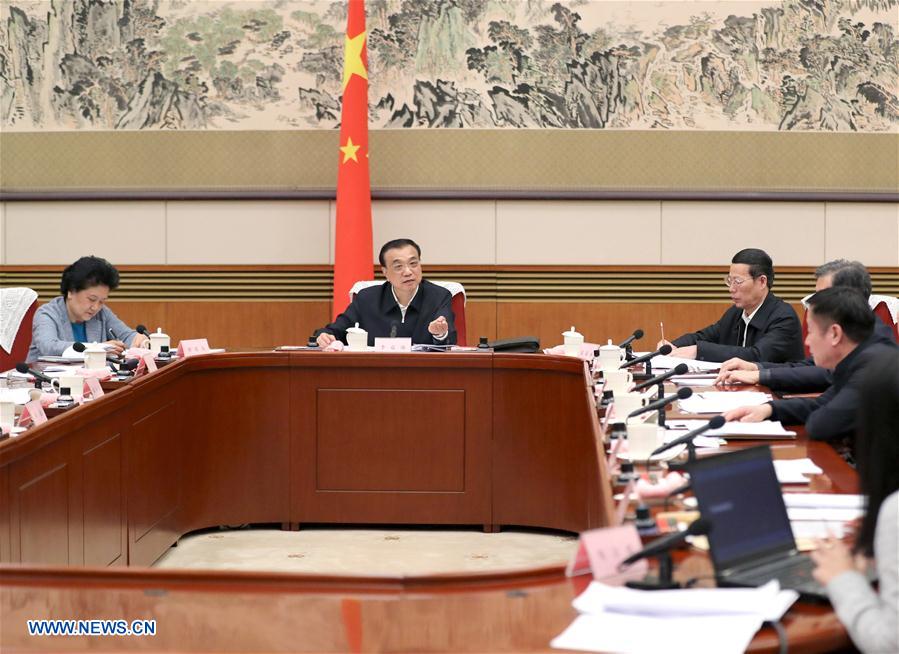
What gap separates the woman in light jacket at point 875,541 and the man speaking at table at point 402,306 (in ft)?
11.5

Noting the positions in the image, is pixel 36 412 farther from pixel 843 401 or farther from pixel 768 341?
pixel 768 341

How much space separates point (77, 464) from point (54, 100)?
193 inches

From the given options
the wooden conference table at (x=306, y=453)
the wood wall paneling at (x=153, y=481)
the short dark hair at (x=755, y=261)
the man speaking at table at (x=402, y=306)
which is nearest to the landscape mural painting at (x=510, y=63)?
the man speaking at table at (x=402, y=306)

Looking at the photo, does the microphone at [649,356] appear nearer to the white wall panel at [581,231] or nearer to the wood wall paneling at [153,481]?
the wood wall paneling at [153,481]

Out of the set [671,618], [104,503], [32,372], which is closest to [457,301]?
[32,372]

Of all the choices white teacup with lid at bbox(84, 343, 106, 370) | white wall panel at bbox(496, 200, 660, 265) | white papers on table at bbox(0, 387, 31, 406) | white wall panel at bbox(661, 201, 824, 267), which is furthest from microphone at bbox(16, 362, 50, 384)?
white wall panel at bbox(661, 201, 824, 267)

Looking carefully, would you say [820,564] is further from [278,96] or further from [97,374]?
[278,96]

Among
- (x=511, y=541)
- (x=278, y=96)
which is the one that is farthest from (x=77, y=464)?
(x=278, y=96)

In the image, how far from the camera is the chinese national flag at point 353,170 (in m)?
6.77

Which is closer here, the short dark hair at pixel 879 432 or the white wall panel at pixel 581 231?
the short dark hair at pixel 879 432

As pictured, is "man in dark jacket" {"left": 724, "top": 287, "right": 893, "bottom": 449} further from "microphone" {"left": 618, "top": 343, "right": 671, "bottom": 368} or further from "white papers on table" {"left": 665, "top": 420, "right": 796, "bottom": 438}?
"microphone" {"left": 618, "top": 343, "right": 671, "bottom": 368}

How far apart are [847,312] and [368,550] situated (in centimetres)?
233

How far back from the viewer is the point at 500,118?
23.5 ft

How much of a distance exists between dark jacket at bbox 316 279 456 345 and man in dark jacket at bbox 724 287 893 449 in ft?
8.13
